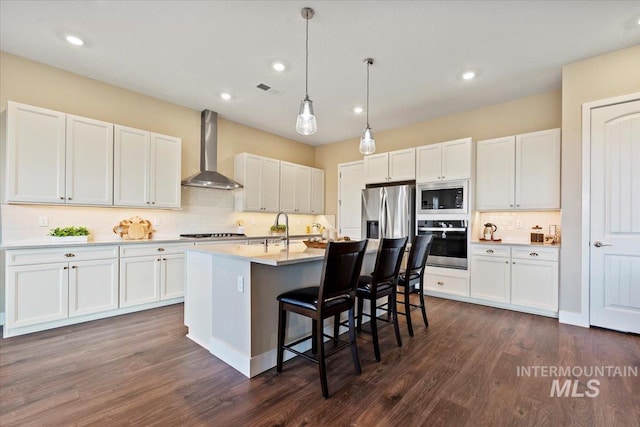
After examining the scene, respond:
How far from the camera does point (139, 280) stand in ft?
12.0

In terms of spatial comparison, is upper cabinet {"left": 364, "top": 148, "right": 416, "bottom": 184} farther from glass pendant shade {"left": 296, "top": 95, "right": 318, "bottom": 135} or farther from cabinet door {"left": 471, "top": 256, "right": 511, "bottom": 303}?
glass pendant shade {"left": 296, "top": 95, "right": 318, "bottom": 135}

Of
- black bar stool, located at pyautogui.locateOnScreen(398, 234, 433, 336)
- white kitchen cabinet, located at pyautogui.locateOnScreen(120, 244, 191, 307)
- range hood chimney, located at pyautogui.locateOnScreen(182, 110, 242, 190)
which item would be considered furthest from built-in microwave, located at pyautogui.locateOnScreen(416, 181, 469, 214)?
white kitchen cabinet, located at pyautogui.locateOnScreen(120, 244, 191, 307)

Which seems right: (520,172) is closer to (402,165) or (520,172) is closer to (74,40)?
(402,165)

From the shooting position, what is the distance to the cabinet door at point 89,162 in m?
3.35

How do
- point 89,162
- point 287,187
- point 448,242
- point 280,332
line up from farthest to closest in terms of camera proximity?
point 287,187 < point 448,242 < point 89,162 < point 280,332

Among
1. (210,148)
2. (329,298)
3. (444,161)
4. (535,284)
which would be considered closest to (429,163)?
(444,161)

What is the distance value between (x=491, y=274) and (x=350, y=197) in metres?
2.88

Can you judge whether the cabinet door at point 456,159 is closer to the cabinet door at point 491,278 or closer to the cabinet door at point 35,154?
the cabinet door at point 491,278

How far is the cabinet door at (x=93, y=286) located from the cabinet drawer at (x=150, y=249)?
0.14 metres

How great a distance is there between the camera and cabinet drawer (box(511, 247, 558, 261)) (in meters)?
3.53

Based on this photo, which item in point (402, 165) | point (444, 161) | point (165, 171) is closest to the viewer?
point (165, 171)

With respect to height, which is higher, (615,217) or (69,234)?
(615,217)

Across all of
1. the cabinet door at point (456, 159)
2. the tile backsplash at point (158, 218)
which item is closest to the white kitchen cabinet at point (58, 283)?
the tile backsplash at point (158, 218)

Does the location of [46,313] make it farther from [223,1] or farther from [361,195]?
[361,195]
